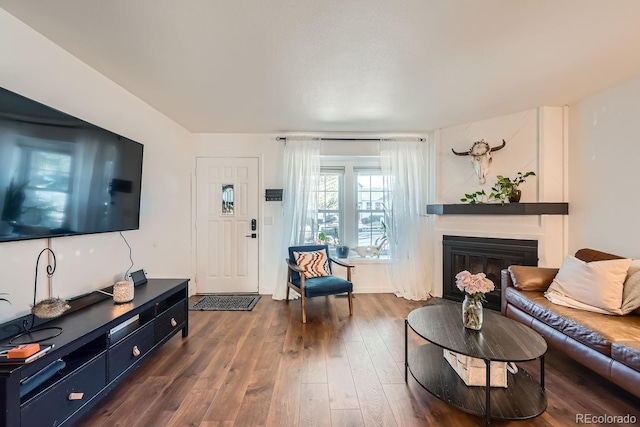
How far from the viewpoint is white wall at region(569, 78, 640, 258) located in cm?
251

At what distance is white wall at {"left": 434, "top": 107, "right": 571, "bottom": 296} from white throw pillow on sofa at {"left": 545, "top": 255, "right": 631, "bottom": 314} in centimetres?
85

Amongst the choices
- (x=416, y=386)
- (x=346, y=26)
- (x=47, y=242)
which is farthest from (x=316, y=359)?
(x=346, y=26)

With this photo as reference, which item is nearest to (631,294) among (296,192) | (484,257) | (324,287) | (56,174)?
(484,257)

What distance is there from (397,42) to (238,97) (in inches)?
64.6

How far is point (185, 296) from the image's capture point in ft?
8.80

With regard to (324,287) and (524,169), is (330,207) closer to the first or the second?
(324,287)

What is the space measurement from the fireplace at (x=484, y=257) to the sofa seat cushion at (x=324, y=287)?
1512 mm

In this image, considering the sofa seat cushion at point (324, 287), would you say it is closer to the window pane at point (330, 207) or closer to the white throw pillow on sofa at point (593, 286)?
the window pane at point (330, 207)

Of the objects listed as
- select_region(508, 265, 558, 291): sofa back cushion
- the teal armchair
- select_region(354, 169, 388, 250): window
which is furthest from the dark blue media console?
select_region(508, 265, 558, 291): sofa back cushion

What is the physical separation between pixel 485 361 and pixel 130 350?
228cm

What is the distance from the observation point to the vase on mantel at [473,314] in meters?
1.89

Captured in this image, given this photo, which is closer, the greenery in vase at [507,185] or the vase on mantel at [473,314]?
the vase on mantel at [473,314]

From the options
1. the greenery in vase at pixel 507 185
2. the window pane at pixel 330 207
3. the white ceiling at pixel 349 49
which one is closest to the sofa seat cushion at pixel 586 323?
the greenery in vase at pixel 507 185

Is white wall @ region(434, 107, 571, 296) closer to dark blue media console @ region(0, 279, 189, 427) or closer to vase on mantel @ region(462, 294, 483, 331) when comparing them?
vase on mantel @ region(462, 294, 483, 331)
